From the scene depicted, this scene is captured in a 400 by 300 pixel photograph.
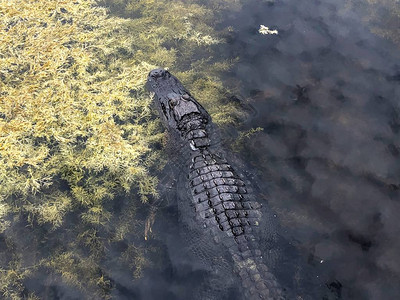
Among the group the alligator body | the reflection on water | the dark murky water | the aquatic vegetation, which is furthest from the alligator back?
the aquatic vegetation

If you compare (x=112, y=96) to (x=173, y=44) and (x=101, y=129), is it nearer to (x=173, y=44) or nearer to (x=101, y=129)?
(x=101, y=129)

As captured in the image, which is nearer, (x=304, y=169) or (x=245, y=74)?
(x=304, y=169)

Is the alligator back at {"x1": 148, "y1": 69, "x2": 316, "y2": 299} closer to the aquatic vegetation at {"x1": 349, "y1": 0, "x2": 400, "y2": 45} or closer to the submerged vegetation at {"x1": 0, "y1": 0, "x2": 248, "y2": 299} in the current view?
the submerged vegetation at {"x1": 0, "y1": 0, "x2": 248, "y2": 299}

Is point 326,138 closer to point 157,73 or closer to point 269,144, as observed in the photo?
point 269,144

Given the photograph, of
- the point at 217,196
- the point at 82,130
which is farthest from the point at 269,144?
the point at 82,130

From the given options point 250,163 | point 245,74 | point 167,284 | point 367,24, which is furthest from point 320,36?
point 167,284

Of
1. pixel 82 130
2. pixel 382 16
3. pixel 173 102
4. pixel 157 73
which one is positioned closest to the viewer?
pixel 82 130
